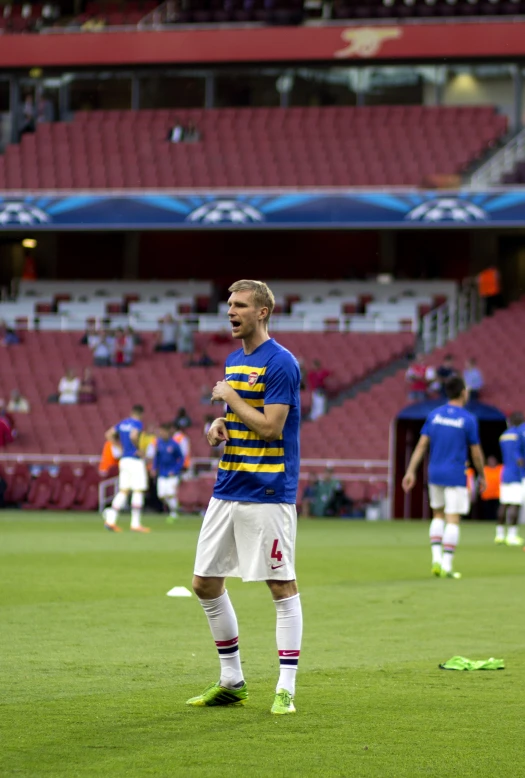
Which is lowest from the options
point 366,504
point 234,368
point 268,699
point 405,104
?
point 366,504

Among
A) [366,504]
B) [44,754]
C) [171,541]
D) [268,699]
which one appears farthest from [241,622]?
[366,504]

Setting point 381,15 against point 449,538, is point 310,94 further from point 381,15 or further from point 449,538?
point 449,538

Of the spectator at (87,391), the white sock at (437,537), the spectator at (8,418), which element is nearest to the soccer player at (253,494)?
the white sock at (437,537)

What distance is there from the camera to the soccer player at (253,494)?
7.35 m

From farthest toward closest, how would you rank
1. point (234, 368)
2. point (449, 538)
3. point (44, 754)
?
point (449, 538), point (234, 368), point (44, 754)

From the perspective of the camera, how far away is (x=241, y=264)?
151 ft

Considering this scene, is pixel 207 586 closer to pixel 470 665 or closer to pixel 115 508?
pixel 470 665

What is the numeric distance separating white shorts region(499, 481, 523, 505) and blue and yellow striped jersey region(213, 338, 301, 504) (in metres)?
16.9

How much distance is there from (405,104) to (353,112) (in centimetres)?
179

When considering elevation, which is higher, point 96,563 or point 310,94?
point 310,94

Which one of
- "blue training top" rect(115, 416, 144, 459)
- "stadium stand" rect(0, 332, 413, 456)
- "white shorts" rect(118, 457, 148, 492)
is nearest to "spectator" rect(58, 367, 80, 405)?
"stadium stand" rect(0, 332, 413, 456)

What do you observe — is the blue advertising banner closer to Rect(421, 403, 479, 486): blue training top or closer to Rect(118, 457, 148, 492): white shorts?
Rect(118, 457, 148, 492): white shorts

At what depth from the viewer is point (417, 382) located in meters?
34.6

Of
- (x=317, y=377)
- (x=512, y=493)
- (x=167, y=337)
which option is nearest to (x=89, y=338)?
(x=167, y=337)
